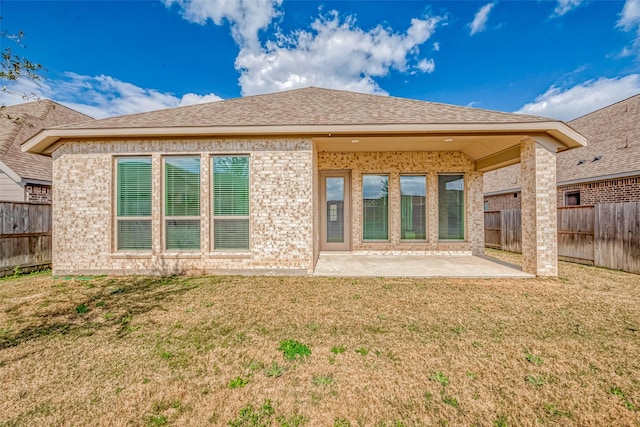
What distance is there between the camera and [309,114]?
648cm

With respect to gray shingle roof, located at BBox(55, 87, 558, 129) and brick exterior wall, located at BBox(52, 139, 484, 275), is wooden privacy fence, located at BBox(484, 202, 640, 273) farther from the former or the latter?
brick exterior wall, located at BBox(52, 139, 484, 275)

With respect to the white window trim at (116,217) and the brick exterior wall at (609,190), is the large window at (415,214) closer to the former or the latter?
the brick exterior wall at (609,190)

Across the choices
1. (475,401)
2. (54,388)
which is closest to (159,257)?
(54,388)

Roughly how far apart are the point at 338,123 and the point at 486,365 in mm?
A: 4904

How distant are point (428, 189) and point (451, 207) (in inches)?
36.9

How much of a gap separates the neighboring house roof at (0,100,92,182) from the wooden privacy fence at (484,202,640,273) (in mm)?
14388

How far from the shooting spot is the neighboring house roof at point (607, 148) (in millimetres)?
9156

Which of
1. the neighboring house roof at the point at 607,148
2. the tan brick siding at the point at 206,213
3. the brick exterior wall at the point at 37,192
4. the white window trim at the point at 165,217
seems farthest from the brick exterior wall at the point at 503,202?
the brick exterior wall at the point at 37,192

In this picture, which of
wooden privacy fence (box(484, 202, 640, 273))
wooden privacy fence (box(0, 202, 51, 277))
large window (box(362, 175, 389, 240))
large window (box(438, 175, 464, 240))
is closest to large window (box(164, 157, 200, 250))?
wooden privacy fence (box(0, 202, 51, 277))

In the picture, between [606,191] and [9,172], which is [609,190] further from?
[9,172]

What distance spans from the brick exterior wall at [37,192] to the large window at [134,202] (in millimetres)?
4589

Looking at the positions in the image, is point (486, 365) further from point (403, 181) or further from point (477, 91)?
point (477, 91)

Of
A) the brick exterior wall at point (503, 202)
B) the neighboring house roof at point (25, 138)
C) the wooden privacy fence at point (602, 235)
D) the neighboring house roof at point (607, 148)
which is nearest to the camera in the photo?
the wooden privacy fence at point (602, 235)

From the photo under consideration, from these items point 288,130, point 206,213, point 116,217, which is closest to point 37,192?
point 116,217
